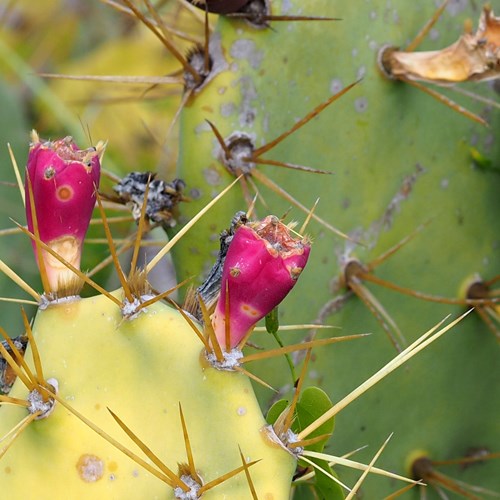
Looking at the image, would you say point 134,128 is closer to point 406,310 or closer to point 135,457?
point 406,310

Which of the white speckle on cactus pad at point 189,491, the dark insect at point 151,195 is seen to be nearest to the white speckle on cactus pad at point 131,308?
the white speckle on cactus pad at point 189,491

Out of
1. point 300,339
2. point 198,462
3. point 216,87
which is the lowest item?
point 300,339

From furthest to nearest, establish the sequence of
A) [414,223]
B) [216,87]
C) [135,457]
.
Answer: [414,223] < [216,87] < [135,457]

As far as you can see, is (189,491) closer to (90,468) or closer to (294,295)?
(90,468)

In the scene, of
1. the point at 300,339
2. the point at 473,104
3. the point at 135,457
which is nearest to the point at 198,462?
the point at 135,457

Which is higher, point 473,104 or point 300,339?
point 473,104

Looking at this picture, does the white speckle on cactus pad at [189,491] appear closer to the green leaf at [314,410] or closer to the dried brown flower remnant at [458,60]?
the green leaf at [314,410]

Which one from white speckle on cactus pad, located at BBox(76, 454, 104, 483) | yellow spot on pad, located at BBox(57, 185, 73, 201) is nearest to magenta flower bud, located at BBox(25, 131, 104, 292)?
A: yellow spot on pad, located at BBox(57, 185, 73, 201)
